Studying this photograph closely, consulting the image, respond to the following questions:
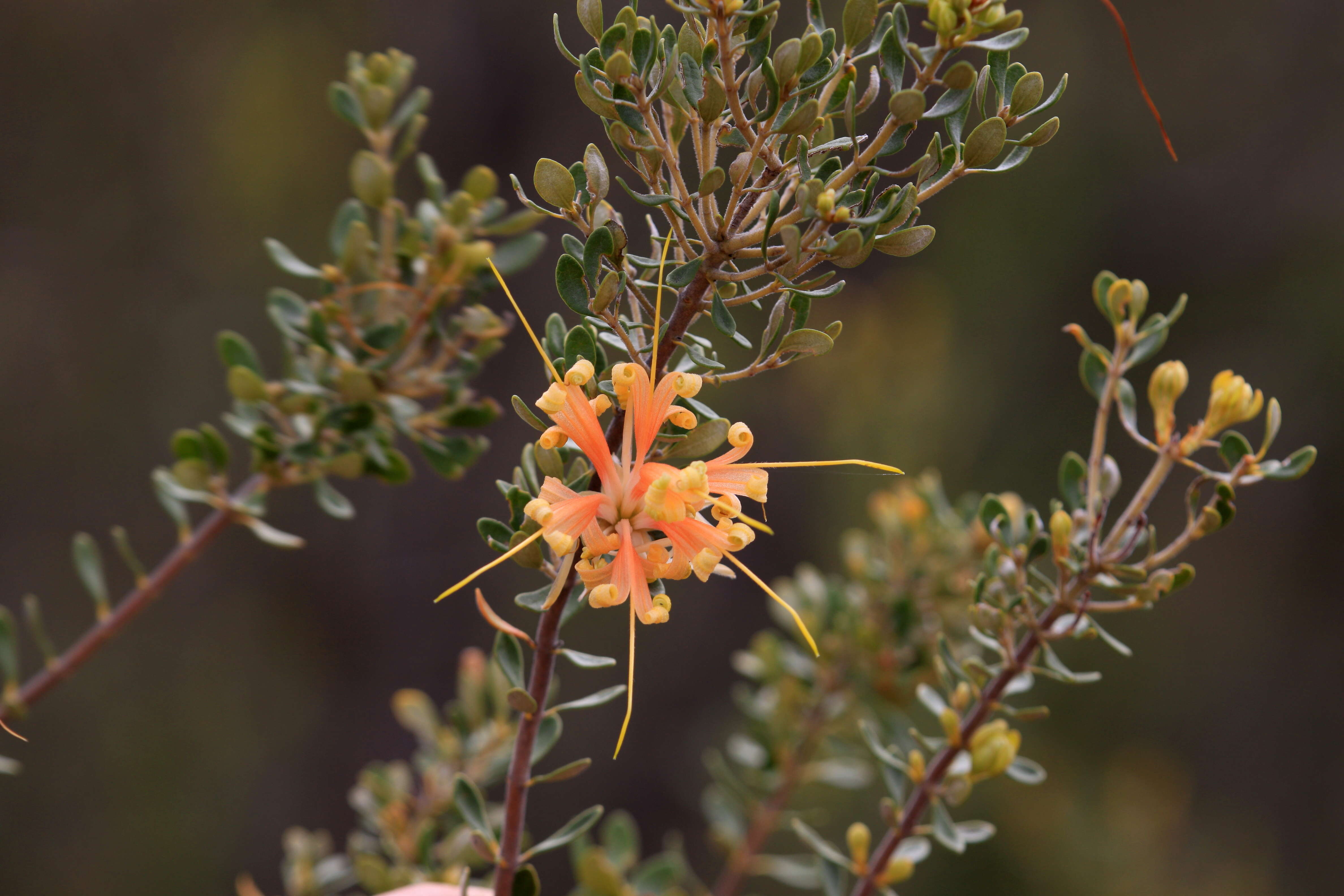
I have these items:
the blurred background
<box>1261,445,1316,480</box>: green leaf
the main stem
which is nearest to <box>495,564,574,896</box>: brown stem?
the main stem

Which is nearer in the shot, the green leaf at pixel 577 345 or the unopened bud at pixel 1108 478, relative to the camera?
the green leaf at pixel 577 345

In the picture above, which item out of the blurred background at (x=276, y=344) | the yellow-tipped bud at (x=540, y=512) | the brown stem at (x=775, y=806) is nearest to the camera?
the yellow-tipped bud at (x=540, y=512)

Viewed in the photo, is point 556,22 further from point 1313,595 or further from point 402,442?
point 1313,595

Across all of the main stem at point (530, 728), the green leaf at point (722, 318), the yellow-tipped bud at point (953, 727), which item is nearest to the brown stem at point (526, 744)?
the main stem at point (530, 728)

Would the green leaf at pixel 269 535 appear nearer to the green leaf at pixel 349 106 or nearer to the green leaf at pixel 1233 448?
the green leaf at pixel 349 106

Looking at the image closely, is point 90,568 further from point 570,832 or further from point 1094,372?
point 1094,372

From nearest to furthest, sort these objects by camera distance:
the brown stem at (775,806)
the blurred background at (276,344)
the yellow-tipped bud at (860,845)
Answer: the yellow-tipped bud at (860,845) < the brown stem at (775,806) < the blurred background at (276,344)

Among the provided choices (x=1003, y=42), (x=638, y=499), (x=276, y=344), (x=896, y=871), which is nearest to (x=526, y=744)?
(x=638, y=499)
